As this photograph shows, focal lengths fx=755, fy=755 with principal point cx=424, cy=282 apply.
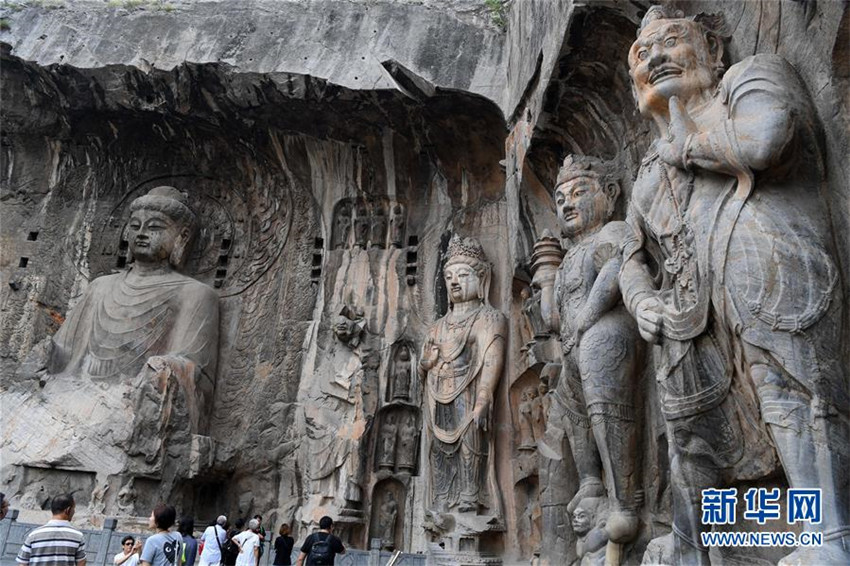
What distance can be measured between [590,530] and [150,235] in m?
6.17

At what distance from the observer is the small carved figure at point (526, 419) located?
624 cm

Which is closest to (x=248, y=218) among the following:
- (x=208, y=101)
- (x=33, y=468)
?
(x=208, y=101)

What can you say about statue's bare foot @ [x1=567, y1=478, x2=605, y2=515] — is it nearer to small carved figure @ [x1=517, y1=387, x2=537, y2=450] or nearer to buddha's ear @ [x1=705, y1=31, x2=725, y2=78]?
small carved figure @ [x1=517, y1=387, x2=537, y2=450]

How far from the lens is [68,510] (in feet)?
10.9

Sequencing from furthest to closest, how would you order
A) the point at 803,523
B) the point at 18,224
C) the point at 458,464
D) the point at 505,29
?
the point at 18,224
the point at 505,29
the point at 458,464
the point at 803,523

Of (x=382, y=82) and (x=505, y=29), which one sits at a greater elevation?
(x=505, y=29)

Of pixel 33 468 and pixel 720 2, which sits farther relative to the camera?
pixel 33 468

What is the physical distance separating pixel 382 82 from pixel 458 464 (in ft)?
Result: 12.3

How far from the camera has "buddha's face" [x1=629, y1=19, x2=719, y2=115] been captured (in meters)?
3.79

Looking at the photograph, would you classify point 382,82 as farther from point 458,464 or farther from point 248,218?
point 458,464

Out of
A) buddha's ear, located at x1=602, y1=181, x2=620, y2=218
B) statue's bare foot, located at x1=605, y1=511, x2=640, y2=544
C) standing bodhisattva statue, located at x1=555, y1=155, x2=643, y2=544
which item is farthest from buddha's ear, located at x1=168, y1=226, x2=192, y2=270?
statue's bare foot, located at x1=605, y1=511, x2=640, y2=544

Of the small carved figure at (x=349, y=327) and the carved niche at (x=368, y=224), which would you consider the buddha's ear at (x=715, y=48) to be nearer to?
the small carved figure at (x=349, y=327)

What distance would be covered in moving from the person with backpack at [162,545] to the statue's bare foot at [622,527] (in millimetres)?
2287

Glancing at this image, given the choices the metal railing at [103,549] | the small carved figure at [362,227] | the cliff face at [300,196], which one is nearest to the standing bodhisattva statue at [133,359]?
the cliff face at [300,196]
